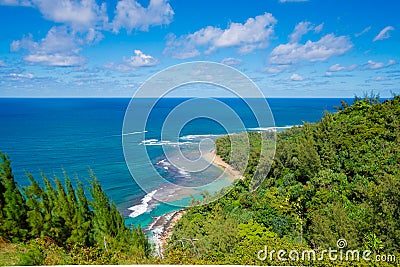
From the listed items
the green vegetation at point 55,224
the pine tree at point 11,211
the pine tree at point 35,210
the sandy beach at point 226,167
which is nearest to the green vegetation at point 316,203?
the sandy beach at point 226,167

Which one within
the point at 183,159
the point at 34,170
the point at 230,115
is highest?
the point at 230,115

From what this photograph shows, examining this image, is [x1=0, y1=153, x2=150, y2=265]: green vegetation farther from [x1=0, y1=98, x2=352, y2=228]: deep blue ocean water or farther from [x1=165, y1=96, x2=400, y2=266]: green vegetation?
[x1=0, y1=98, x2=352, y2=228]: deep blue ocean water

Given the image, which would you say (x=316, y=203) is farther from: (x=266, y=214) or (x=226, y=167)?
(x=226, y=167)

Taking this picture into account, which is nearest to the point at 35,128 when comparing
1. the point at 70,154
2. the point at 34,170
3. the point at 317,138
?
the point at 70,154

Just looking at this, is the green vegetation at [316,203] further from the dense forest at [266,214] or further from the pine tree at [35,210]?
the pine tree at [35,210]

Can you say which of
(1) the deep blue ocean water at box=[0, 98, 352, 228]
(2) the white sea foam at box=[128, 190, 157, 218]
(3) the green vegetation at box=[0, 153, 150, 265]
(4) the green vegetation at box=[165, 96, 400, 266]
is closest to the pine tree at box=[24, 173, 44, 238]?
(3) the green vegetation at box=[0, 153, 150, 265]

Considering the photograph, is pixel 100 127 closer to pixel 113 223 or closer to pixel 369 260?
pixel 113 223

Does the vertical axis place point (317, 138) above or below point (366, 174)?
above
